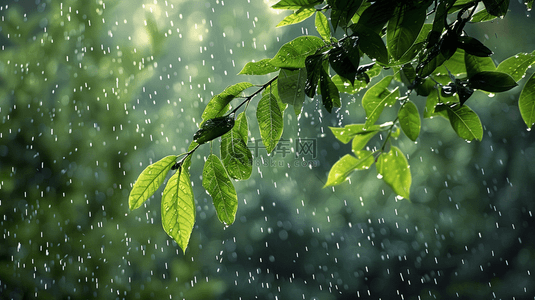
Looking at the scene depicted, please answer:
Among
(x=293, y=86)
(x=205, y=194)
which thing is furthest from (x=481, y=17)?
(x=205, y=194)

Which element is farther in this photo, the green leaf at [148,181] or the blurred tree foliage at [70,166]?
the blurred tree foliage at [70,166]

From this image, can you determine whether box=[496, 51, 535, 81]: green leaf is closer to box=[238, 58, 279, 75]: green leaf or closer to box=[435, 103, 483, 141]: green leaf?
box=[435, 103, 483, 141]: green leaf

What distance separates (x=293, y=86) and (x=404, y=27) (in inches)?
2.7

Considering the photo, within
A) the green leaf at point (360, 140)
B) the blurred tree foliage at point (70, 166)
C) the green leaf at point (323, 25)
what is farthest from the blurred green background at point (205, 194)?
the green leaf at point (323, 25)

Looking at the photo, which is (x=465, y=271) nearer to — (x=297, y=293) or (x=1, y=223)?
(x=297, y=293)

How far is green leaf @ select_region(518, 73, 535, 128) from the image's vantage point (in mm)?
240

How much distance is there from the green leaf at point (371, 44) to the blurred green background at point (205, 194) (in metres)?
2.36

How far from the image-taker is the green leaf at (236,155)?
0.23m

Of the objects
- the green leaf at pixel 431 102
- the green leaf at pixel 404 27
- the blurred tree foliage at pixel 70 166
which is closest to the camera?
the green leaf at pixel 404 27

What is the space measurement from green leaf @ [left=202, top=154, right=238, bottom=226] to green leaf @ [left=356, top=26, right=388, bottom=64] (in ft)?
0.40

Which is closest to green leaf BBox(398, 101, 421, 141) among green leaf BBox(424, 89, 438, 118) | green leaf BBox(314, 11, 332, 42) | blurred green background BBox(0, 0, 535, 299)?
green leaf BBox(424, 89, 438, 118)

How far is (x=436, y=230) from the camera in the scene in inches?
131

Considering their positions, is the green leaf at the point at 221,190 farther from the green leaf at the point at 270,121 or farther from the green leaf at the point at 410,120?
the green leaf at the point at 410,120

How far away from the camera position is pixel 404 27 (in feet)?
0.58
